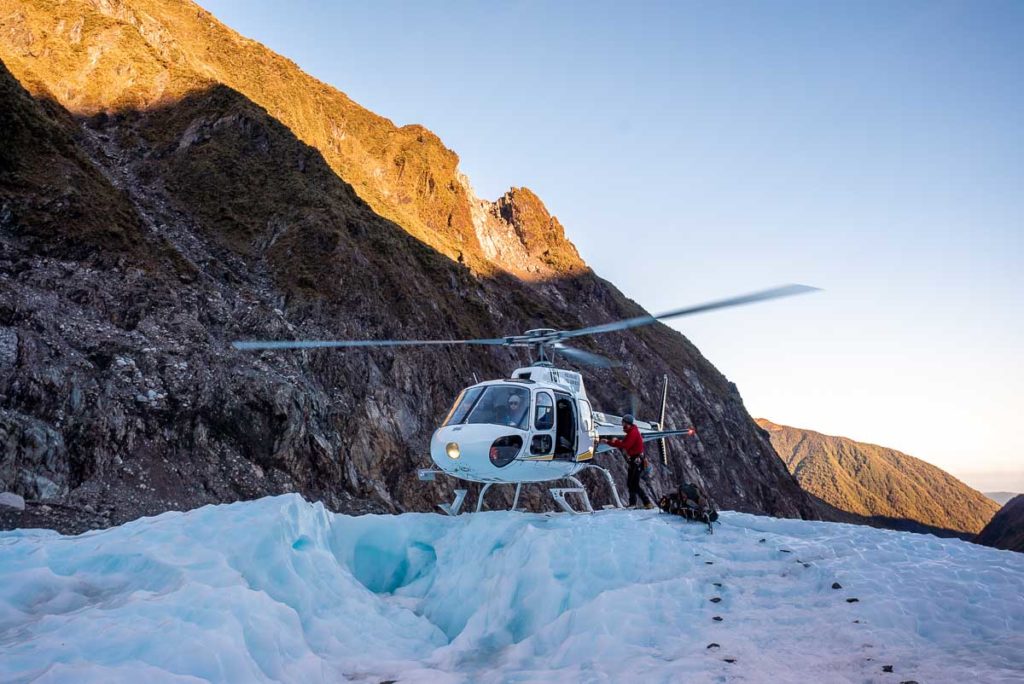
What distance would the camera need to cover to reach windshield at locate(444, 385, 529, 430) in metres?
10.4

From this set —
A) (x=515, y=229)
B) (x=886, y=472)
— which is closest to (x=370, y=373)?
(x=515, y=229)

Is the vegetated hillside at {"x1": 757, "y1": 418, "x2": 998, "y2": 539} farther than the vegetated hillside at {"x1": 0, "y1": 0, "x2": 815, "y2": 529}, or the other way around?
the vegetated hillside at {"x1": 757, "y1": 418, "x2": 998, "y2": 539}

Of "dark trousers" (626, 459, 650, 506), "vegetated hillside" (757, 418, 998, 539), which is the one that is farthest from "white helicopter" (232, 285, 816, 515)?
"vegetated hillside" (757, 418, 998, 539)

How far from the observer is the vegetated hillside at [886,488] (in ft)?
309

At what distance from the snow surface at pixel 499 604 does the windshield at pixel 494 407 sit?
1977 mm

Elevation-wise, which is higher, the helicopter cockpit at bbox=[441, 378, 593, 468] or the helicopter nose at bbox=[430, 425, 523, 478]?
the helicopter cockpit at bbox=[441, 378, 593, 468]

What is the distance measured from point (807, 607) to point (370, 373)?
18.7 meters

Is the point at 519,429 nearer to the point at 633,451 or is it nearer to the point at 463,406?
the point at 463,406

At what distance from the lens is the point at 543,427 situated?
431 inches

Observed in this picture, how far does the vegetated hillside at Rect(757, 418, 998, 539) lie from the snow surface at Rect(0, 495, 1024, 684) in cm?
9003

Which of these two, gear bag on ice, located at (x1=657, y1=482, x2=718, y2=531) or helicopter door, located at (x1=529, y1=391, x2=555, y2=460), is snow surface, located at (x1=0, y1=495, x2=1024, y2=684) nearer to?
gear bag on ice, located at (x1=657, y1=482, x2=718, y2=531)

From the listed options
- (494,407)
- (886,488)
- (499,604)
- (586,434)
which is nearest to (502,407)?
(494,407)

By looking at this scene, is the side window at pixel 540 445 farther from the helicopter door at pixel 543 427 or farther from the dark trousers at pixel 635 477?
the dark trousers at pixel 635 477

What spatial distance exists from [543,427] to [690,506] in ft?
9.58
